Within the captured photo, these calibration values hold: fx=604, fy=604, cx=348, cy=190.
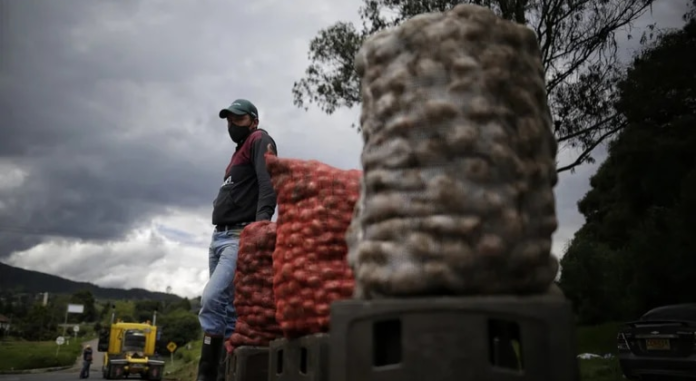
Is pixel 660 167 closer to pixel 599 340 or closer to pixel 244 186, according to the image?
pixel 599 340

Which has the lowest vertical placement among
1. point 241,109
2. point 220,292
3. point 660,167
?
point 220,292

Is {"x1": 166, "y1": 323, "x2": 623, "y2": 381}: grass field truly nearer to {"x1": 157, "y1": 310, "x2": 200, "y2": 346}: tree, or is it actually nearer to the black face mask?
the black face mask

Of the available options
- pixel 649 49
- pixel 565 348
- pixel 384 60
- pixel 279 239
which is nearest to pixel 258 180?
pixel 279 239

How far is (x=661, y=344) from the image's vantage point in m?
7.80

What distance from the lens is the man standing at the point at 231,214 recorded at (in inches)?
134

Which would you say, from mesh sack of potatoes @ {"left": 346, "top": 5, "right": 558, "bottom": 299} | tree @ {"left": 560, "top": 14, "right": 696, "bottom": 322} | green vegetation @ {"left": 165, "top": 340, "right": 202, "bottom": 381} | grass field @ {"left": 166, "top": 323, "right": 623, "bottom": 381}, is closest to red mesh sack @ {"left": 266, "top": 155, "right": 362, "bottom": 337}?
mesh sack of potatoes @ {"left": 346, "top": 5, "right": 558, "bottom": 299}

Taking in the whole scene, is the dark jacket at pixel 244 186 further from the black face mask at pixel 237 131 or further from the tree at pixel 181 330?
the tree at pixel 181 330

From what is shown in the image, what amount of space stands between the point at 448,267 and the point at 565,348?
33 centimetres

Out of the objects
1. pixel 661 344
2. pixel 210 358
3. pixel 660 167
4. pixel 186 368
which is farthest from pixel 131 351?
pixel 210 358

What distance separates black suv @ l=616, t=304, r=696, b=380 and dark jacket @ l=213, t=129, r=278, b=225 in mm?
6354

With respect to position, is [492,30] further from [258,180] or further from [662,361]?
[662,361]

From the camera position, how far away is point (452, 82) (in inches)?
64.0

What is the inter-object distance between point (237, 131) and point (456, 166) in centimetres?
242

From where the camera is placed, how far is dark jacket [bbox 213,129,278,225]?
3.55 metres
